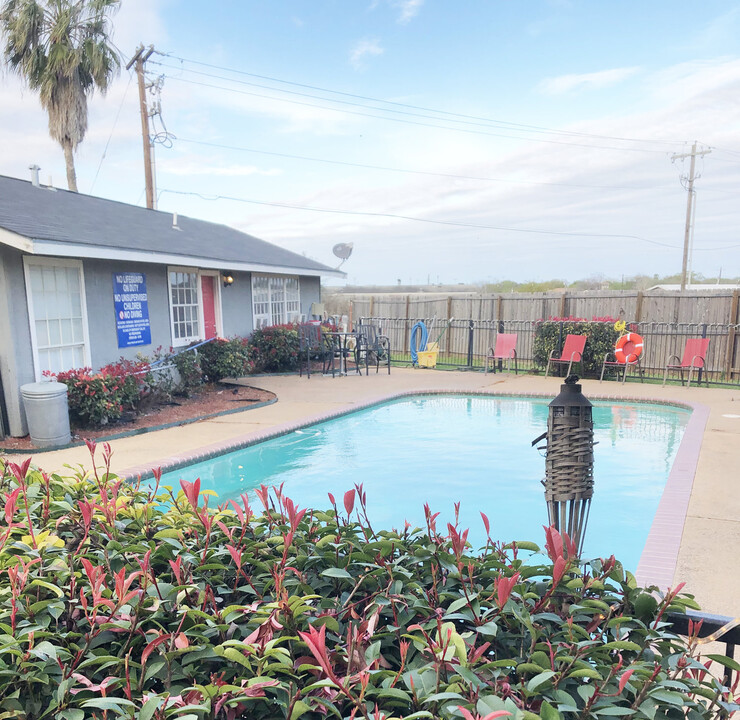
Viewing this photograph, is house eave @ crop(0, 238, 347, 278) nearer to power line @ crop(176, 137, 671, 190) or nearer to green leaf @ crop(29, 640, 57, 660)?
green leaf @ crop(29, 640, 57, 660)

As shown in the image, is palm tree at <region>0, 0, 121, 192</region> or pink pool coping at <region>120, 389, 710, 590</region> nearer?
pink pool coping at <region>120, 389, 710, 590</region>

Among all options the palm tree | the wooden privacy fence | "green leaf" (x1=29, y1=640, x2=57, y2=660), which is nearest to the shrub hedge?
"green leaf" (x1=29, y1=640, x2=57, y2=660)

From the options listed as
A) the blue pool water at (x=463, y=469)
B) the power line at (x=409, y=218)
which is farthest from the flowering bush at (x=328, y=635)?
the power line at (x=409, y=218)

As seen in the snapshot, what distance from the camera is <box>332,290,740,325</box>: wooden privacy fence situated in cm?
1221

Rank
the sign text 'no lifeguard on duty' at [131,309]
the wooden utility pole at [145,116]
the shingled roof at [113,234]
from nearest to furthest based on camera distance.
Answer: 1. the shingled roof at [113,234]
2. the sign text 'no lifeguard on duty' at [131,309]
3. the wooden utility pole at [145,116]

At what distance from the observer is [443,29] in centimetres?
1458

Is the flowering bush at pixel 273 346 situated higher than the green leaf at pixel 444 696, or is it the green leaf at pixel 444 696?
the green leaf at pixel 444 696

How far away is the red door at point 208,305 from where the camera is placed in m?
11.3

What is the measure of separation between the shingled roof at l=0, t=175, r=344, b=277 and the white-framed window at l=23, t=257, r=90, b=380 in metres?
0.46

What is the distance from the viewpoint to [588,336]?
1170 cm

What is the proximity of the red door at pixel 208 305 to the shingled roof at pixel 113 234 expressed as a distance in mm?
625

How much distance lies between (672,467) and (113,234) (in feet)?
28.0

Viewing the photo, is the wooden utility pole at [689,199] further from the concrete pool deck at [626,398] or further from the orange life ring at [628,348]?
the concrete pool deck at [626,398]

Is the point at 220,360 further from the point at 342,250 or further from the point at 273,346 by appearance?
the point at 342,250
